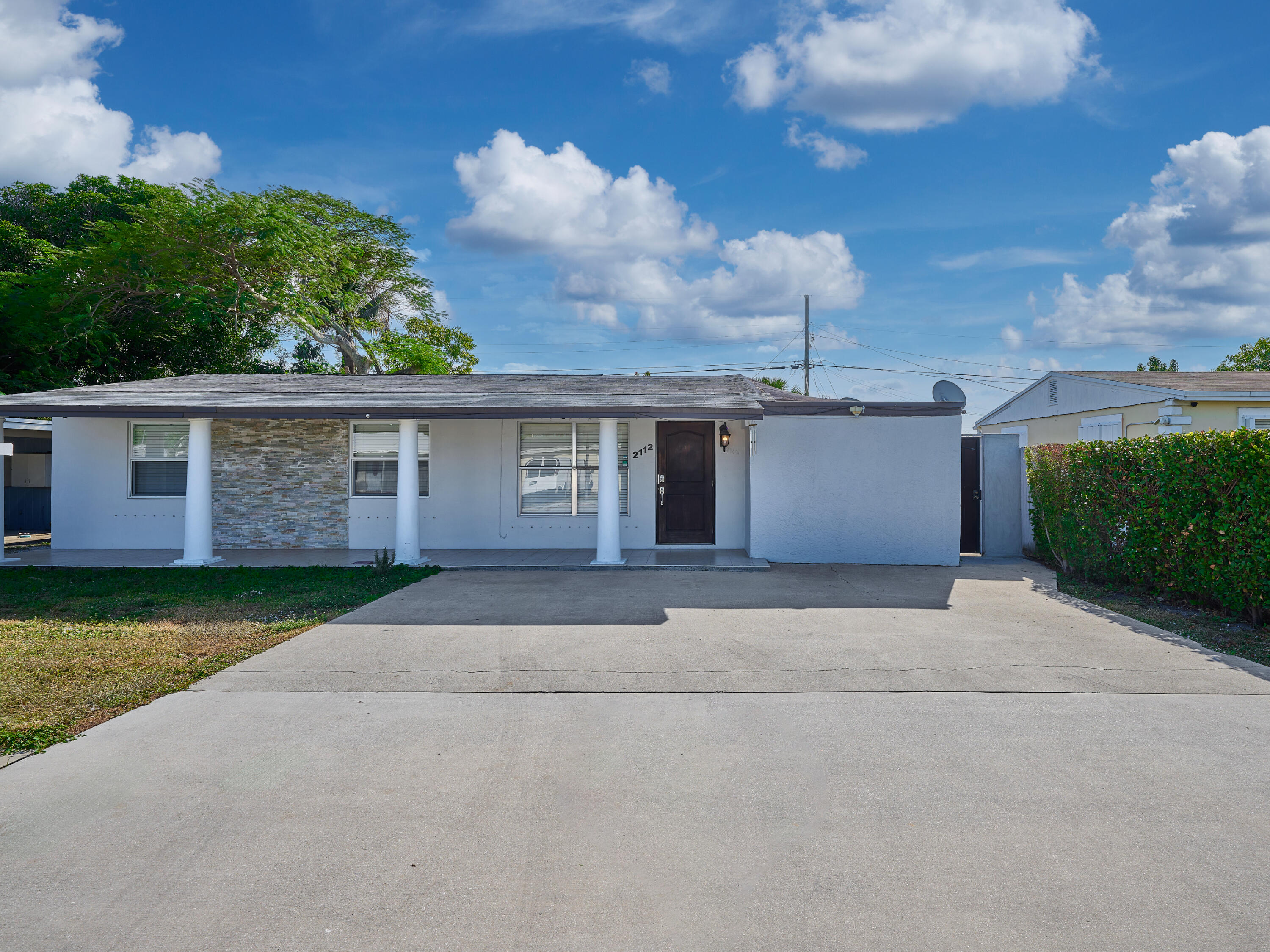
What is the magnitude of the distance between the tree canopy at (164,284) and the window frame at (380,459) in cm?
1242

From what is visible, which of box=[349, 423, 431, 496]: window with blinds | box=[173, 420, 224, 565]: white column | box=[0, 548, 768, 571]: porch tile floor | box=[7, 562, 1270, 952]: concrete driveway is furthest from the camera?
box=[349, 423, 431, 496]: window with blinds

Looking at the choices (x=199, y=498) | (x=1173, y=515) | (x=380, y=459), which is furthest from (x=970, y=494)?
(x=199, y=498)

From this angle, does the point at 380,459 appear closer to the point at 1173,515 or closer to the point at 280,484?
the point at 280,484

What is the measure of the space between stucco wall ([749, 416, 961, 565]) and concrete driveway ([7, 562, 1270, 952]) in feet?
16.0

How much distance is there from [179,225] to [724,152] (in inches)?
667

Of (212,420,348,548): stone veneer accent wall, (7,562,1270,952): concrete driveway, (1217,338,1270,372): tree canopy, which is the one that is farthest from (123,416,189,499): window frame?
(1217,338,1270,372): tree canopy

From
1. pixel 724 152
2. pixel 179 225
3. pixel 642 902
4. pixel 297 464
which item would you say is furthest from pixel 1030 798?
pixel 179 225

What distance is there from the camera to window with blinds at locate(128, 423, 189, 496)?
41.3 feet

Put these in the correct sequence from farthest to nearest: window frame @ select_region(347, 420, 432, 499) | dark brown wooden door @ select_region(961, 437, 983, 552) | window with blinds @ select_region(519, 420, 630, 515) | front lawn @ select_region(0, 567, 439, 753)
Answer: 1. window frame @ select_region(347, 420, 432, 499)
2. window with blinds @ select_region(519, 420, 630, 515)
3. dark brown wooden door @ select_region(961, 437, 983, 552)
4. front lawn @ select_region(0, 567, 439, 753)

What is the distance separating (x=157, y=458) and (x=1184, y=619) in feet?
49.5

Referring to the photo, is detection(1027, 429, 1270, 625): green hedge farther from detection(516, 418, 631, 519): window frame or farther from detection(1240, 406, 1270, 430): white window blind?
detection(516, 418, 631, 519): window frame

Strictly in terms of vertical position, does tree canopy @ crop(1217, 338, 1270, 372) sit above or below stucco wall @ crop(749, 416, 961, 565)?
above

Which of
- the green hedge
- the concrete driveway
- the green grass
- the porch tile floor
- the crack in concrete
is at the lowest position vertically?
the concrete driveway

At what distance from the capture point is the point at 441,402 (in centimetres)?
1102
